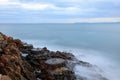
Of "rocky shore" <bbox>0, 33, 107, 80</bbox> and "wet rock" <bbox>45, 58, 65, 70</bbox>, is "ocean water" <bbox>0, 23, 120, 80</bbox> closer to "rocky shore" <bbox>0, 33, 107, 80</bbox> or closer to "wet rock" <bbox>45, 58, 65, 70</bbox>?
"wet rock" <bbox>45, 58, 65, 70</bbox>

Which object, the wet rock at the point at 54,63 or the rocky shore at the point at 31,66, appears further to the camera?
the wet rock at the point at 54,63

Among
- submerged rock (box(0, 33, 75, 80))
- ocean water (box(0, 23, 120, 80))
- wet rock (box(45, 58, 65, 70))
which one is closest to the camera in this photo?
submerged rock (box(0, 33, 75, 80))

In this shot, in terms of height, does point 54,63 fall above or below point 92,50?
below

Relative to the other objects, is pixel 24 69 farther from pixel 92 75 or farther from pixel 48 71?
pixel 92 75

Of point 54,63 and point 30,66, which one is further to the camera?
point 54,63

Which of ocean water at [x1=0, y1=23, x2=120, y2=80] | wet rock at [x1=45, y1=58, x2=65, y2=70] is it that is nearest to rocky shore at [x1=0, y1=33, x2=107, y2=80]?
wet rock at [x1=45, y1=58, x2=65, y2=70]

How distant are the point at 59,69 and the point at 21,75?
139 inches

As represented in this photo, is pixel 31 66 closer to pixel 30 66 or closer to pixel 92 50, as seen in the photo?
pixel 30 66

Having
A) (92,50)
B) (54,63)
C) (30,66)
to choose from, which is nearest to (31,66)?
(30,66)

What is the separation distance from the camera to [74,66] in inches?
1040

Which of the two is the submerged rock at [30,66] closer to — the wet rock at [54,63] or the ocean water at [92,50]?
the wet rock at [54,63]

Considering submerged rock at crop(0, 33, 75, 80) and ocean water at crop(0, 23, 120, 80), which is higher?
ocean water at crop(0, 23, 120, 80)

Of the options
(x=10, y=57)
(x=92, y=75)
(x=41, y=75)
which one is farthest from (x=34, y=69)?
(x=92, y=75)

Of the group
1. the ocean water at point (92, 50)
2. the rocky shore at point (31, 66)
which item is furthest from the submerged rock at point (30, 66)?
the ocean water at point (92, 50)
